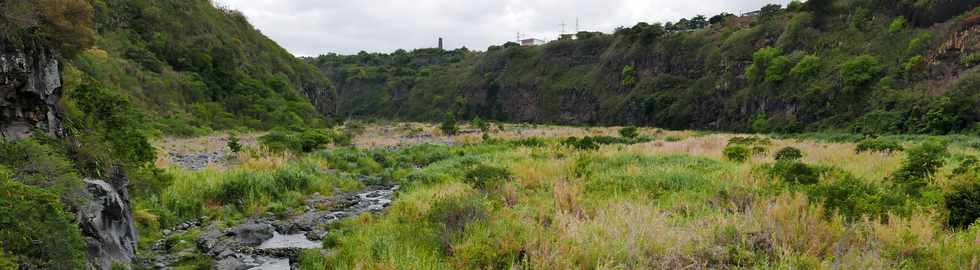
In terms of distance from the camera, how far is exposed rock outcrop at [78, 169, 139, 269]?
6.06 meters

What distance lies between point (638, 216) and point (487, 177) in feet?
20.1

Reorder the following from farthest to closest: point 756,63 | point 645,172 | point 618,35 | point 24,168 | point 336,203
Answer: point 618,35, point 756,63, point 645,172, point 336,203, point 24,168

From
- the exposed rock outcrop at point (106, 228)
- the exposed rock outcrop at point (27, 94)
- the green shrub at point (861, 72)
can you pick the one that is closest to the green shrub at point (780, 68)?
the green shrub at point (861, 72)

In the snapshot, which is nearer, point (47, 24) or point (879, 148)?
point (47, 24)

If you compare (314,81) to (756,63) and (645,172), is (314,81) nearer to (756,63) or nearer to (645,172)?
(756,63)

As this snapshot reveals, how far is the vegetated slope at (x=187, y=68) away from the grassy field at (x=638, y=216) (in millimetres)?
24626

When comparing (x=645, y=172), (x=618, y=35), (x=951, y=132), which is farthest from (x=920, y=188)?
(x=618, y=35)

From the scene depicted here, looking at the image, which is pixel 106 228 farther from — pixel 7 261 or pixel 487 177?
pixel 487 177

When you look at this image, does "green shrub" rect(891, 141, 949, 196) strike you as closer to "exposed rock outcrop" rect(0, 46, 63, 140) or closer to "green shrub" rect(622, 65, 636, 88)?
"exposed rock outcrop" rect(0, 46, 63, 140)

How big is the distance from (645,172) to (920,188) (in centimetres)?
565

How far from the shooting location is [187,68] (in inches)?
1750

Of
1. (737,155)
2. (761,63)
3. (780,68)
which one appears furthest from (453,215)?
(761,63)

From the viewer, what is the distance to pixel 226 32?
55.8 meters

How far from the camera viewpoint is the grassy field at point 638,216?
649 cm
